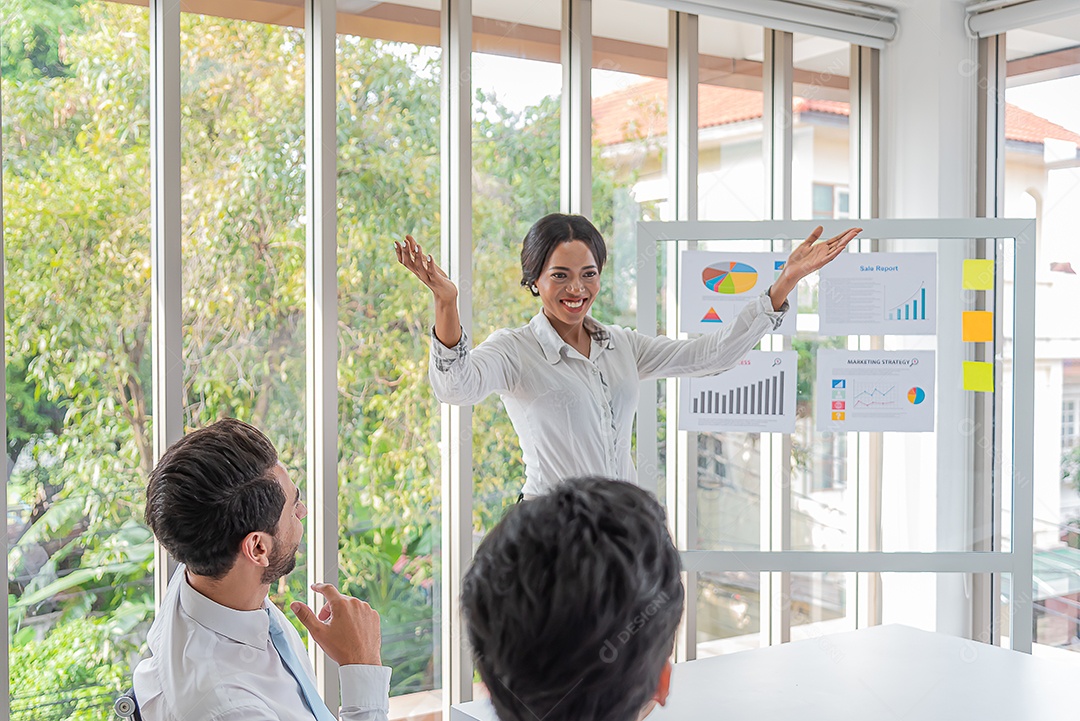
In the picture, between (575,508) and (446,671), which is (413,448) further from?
(575,508)

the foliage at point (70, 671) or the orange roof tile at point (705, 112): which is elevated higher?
the orange roof tile at point (705, 112)

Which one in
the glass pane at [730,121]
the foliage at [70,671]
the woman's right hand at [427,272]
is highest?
the glass pane at [730,121]

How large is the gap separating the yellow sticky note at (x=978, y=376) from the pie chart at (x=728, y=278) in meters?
0.83

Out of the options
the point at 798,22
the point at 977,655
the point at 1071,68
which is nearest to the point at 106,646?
the point at 977,655

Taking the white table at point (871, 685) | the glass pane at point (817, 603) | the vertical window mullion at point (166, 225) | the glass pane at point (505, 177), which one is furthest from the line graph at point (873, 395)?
the vertical window mullion at point (166, 225)

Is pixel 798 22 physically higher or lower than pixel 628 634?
higher

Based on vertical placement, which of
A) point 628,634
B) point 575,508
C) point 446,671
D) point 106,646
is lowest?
point 446,671

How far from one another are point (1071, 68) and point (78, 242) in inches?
146

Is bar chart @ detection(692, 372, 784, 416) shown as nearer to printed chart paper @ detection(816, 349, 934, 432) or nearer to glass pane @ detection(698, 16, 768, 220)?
printed chart paper @ detection(816, 349, 934, 432)

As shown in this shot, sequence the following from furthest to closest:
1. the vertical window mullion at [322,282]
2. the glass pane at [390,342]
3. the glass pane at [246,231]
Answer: the glass pane at [390,342] → the vertical window mullion at [322,282] → the glass pane at [246,231]

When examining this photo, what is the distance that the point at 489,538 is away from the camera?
0.86 metres

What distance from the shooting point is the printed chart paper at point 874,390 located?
329 cm

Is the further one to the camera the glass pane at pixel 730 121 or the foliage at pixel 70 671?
the glass pane at pixel 730 121

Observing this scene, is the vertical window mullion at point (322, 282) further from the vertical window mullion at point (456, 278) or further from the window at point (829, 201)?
the window at point (829, 201)
